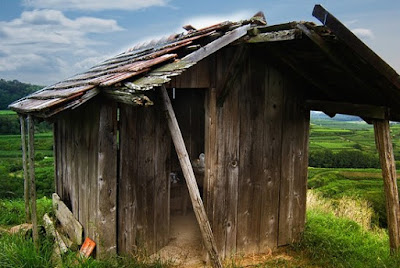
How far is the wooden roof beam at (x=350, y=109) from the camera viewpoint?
15.0ft

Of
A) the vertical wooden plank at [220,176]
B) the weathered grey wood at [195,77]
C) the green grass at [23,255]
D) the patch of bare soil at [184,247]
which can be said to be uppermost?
the weathered grey wood at [195,77]

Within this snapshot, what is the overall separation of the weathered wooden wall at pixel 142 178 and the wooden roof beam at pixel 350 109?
233cm

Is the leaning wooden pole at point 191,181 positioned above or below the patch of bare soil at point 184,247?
above

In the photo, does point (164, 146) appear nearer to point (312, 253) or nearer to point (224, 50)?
point (224, 50)

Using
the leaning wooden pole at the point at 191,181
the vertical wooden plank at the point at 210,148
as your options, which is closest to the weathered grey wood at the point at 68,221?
the vertical wooden plank at the point at 210,148

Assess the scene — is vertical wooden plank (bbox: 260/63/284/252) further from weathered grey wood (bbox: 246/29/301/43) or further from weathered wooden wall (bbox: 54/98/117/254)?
weathered wooden wall (bbox: 54/98/117/254)

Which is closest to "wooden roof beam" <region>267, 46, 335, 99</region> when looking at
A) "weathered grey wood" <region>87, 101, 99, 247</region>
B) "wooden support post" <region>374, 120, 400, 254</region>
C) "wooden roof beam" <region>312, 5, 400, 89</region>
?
"wooden support post" <region>374, 120, 400, 254</region>

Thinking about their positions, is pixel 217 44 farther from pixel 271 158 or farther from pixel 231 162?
pixel 271 158

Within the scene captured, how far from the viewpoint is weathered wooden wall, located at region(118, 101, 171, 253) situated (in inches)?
193

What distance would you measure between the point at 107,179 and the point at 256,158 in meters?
2.27

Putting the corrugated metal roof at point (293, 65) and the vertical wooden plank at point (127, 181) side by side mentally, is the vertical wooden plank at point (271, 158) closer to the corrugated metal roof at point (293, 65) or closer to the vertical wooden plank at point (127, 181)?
the corrugated metal roof at point (293, 65)

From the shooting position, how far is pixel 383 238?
7211 mm

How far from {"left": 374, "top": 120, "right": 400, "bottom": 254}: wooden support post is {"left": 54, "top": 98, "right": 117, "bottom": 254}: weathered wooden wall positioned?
3297 mm

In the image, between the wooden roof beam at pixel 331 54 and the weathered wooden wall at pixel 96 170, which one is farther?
the weathered wooden wall at pixel 96 170
